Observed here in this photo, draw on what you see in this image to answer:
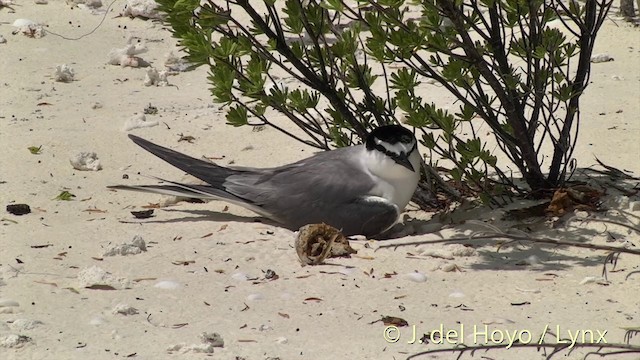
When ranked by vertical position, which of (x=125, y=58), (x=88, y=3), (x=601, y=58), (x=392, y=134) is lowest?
(x=125, y=58)

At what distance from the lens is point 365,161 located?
5.41m

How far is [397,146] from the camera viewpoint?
533cm

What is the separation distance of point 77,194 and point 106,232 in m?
0.65

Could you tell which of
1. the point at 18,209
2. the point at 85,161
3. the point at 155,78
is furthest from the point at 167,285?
the point at 155,78

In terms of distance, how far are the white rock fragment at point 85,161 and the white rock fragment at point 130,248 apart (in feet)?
4.25

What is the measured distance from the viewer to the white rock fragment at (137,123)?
680cm

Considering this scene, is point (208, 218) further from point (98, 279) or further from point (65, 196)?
point (98, 279)

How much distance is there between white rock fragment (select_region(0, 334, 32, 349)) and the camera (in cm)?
379

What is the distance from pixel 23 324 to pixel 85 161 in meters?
2.27

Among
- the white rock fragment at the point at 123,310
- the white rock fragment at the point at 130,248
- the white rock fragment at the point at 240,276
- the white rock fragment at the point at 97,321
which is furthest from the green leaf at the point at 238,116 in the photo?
→ the white rock fragment at the point at 97,321

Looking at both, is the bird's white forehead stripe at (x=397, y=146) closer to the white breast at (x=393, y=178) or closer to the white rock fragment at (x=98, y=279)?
the white breast at (x=393, y=178)

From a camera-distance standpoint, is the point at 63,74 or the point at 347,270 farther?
the point at 63,74

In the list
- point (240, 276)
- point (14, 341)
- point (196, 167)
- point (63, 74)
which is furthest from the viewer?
point (63, 74)

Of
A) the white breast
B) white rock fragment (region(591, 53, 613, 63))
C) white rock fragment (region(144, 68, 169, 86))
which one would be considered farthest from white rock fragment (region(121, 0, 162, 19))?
the white breast
